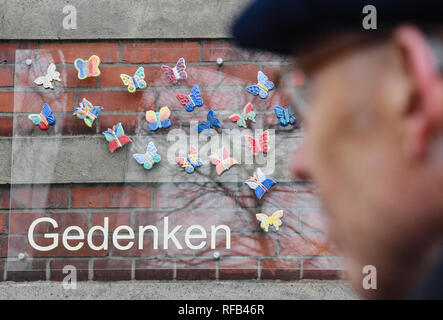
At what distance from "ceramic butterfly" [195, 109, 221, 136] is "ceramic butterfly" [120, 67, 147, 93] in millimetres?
325

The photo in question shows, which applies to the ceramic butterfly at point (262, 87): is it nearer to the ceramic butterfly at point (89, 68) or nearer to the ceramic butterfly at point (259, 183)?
the ceramic butterfly at point (259, 183)

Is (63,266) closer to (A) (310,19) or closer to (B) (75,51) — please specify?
(B) (75,51)

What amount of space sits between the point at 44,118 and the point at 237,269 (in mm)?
1140

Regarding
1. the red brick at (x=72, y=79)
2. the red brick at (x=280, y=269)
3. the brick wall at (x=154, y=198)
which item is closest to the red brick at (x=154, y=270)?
the brick wall at (x=154, y=198)

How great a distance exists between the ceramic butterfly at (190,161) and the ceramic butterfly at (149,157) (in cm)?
10

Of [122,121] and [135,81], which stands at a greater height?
[135,81]

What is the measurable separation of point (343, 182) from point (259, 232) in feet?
5.52

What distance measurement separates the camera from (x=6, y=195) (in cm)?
223

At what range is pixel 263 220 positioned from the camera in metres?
2.20

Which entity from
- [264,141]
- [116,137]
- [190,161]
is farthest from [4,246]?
[264,141]

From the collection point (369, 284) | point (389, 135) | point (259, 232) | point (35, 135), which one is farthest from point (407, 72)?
point (35, 135)

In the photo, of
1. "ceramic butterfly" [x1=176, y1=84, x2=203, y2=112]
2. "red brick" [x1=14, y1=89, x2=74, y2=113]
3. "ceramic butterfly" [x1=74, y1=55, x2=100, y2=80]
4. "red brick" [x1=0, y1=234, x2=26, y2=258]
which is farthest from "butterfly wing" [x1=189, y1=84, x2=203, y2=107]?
"red brick" [x1=0, y1=234, x2=26, y2=258]

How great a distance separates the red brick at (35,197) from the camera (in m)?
2.22

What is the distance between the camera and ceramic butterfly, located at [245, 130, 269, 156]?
222 centimetres
